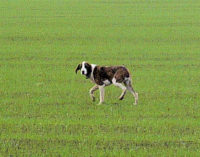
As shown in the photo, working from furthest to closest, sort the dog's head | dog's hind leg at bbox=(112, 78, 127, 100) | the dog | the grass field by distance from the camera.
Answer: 1. the dog's head
2. the dog
3. dog's hind leg at bbox=(112, 78, 127, 100)
4. the grass field

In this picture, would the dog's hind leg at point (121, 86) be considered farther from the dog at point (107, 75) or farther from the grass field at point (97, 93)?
the grass field at point (97, 93)

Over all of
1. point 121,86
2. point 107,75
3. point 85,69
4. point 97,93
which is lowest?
point 97,93

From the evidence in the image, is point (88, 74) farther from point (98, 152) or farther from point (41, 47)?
point (41, 47)

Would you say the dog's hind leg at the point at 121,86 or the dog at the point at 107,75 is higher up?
the dog at the point at 107,75

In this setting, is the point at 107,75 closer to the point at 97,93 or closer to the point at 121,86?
the point at 121,86

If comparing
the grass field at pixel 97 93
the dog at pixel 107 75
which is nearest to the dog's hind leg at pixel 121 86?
the dog at pixel 107 75

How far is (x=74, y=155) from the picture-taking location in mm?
10148

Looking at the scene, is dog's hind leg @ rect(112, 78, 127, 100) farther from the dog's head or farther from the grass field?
the dog's head

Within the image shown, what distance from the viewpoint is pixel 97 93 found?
53.2ft

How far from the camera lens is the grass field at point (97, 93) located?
10922mm

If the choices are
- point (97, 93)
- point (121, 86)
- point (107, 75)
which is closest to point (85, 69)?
point (107, 75)

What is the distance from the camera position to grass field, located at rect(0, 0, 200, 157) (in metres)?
10.9

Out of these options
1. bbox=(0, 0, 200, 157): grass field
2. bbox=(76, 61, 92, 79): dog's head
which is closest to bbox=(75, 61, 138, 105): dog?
bbox=(76, 61, 92, 79): dog's head

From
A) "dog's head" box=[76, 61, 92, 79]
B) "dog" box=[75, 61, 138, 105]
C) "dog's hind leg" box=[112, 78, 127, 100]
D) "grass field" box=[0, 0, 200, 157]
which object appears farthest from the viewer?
"dog's head" box=[76, 61, 92, 79]
